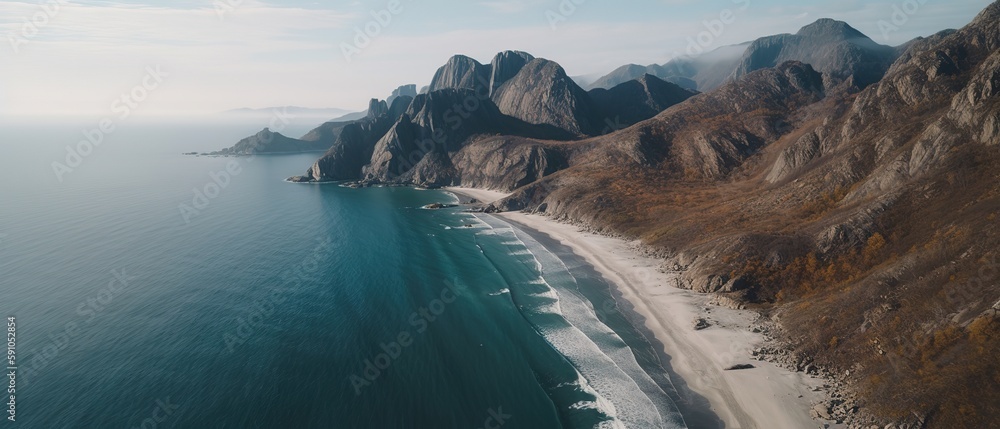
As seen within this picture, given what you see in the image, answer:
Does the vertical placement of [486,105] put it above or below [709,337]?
above

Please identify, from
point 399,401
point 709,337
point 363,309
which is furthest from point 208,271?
point 709,337

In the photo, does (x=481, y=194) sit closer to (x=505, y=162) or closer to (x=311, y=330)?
(x=505, y=162)

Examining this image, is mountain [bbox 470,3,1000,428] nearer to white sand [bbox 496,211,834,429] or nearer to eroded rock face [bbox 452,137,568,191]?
white sand [bbox 496,211,834,429]

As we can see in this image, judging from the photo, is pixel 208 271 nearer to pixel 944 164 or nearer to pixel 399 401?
pixel 399 401

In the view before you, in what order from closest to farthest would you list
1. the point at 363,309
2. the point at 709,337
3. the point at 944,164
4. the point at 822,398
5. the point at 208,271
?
the point at 822,398 < the point at 709,337 < the point at 944,164 < the point at 363,309 < the point at 208,271

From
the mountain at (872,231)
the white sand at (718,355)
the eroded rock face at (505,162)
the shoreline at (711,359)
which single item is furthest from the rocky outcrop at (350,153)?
the white sand at (718,355)
